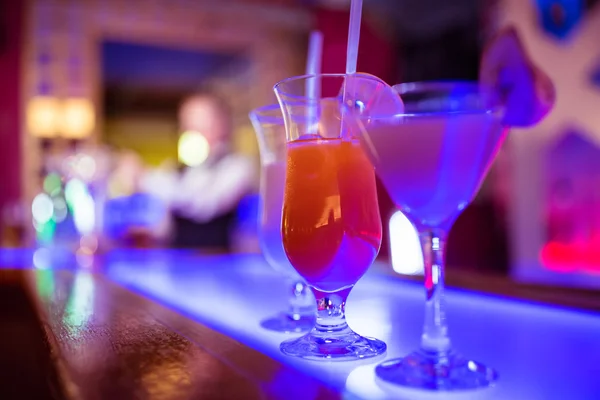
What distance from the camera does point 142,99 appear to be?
11.6 m

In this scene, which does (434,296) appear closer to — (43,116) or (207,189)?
(207,189)

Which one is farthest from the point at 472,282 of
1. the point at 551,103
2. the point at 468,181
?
the point at 468,181

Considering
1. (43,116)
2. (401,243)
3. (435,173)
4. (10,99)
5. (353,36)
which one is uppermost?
(10,99)

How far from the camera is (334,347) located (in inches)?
23.0

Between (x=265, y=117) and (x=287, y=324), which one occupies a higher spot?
(x=265, y=117)

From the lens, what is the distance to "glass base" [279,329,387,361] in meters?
0.56

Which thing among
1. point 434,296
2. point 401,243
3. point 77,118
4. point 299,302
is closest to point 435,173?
point 434,296

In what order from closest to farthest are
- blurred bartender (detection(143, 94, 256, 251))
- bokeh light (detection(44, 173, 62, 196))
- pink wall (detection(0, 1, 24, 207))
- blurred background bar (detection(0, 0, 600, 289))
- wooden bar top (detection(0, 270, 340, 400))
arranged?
wooden bar top (detection(0, 270, 340, 400)) < bokeh light (detection(44, 173, 62, 196)) < blurred background bar (detection(0, 0, 600, 289)) < blurred bartender (detection(143, 94, 256, 251)) < pink wall (detection(0, 1, 24, 207))

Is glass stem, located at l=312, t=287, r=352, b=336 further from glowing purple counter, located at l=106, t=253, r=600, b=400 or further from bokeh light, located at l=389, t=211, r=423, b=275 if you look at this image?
bokeh light, located at l=389, t=211, r=423, b=275

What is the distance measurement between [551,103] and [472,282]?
1.53 feet

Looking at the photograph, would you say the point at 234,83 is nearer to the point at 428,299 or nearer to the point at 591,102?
the point at 591,102

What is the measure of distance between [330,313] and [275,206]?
0.91 ft

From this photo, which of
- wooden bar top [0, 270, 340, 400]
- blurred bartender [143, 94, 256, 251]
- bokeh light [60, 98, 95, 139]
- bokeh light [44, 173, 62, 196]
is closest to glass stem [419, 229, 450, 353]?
wooden bar top [0, 270, 340, 400]

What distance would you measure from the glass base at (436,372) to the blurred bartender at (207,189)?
389cm
